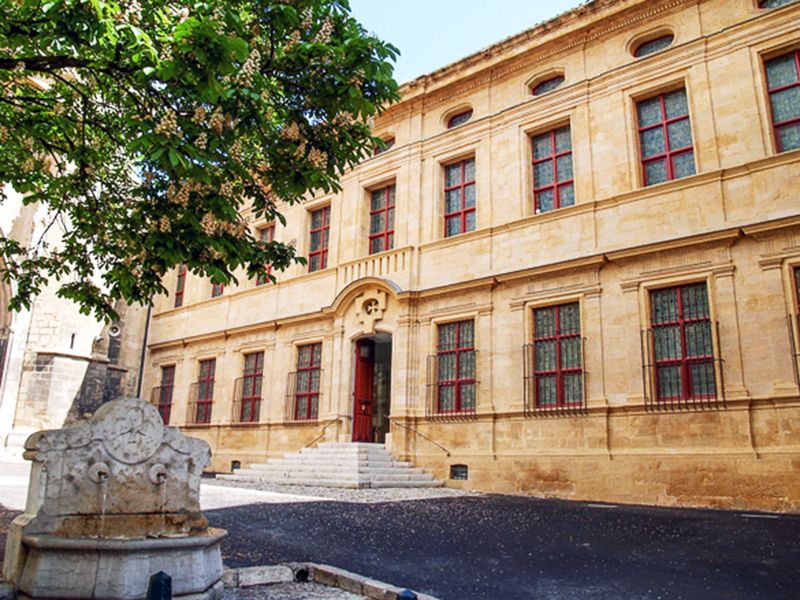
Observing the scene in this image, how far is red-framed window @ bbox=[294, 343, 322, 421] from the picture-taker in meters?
17.2

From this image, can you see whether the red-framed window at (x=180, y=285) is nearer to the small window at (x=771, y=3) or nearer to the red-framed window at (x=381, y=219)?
the red-framed window at (x=381, y=219)

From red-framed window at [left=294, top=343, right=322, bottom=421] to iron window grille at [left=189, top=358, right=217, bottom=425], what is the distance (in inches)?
152

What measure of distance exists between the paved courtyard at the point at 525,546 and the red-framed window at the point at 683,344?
7.60 ft

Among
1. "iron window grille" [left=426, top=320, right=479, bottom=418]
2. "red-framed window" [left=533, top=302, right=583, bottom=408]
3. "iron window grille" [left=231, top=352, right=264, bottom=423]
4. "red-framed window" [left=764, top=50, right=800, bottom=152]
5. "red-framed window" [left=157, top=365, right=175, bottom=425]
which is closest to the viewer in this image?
"red-framed window" [left=764, top=50, right=800, bottom=152]

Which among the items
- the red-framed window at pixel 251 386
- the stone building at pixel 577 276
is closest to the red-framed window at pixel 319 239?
the stone building at pixel 577 276

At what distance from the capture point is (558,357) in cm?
1310

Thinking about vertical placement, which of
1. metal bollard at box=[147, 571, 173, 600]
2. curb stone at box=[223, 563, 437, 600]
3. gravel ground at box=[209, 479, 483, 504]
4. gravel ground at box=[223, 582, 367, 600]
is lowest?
gravel ground at box=[223, 582, 367, 600]

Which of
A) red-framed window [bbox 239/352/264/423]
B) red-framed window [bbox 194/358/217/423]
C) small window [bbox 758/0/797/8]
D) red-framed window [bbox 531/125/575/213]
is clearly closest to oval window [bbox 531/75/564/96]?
red-framed window [bbox 531/125/575/213]

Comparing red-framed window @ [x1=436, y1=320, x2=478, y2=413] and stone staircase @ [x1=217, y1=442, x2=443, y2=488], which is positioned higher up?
red-framed window @ [x1=436, y1=320, x2=478, y2=413]

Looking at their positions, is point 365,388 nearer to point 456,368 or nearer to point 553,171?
point 456,368

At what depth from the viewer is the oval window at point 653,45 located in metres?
13.5

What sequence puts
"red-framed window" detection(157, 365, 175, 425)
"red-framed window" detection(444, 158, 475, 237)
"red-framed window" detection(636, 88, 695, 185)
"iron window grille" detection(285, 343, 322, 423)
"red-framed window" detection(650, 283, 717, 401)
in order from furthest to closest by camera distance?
"red-framed window" detection(157, 365, 175, 425)
"iron window grille" detection(285, 343, 322, 423)
"red-framed window" detection(444, 158, 475, 237)
"red-framed window" detection(636, 88, 695, 185)
"red-framed window" detection(650, 283, 717, 401)

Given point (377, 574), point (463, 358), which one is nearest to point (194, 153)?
point (377, 574)

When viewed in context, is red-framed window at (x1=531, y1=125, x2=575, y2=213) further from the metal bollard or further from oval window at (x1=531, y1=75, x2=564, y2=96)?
the metal bollard
